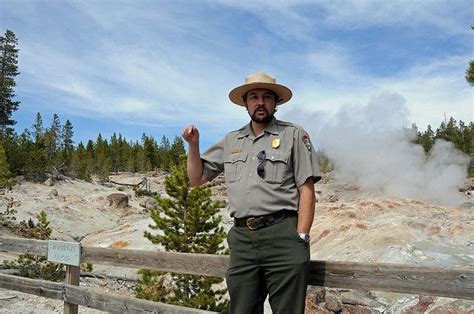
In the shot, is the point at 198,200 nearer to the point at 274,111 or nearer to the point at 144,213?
the point at 274,111

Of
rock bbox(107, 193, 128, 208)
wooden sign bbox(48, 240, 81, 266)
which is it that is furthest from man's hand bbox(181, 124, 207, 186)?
rock bbox(107, 193, 128, 208)

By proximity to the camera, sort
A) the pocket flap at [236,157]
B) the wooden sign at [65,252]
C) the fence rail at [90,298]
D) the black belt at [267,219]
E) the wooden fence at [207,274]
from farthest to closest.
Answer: the wooden sign at [65,252]
the fence rail at [90,298]
the pocket flap at [236,157]
the black belt at [267,219]
the wooden fence at [207,274]

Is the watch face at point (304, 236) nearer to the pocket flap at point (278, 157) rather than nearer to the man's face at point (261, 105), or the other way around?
the pocket flap at point (278, 157)

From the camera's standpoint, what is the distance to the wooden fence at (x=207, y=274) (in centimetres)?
283

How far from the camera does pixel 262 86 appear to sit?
341cm

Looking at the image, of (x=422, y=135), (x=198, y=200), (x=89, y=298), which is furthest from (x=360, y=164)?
(x=422, y=135)

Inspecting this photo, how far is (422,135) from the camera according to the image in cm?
8644

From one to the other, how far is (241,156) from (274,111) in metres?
0.42

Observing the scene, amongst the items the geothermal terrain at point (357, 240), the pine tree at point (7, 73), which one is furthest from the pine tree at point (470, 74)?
the pine tree at point (7, 73)

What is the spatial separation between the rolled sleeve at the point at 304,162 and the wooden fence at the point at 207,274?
2.00 ft

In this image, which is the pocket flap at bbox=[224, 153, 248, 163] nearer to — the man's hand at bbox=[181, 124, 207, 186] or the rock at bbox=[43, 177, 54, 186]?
the man's hand at bbox=[181, 124, 207, 186]

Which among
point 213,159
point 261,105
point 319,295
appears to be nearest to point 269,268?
point 213,159

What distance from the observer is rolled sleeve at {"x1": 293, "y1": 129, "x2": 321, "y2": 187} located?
3160 mm

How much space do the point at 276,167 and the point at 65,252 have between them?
2751mm
